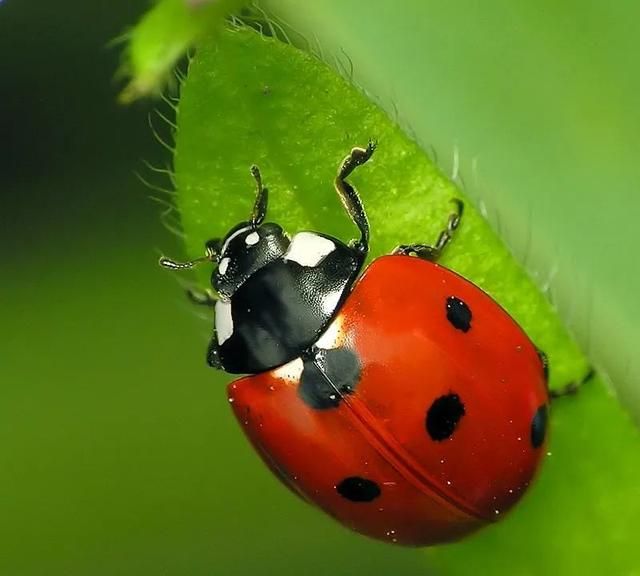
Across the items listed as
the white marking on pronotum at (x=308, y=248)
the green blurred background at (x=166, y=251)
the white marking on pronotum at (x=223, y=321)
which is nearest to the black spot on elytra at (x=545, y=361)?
the white marking on pronotum at (x=308, y=248)

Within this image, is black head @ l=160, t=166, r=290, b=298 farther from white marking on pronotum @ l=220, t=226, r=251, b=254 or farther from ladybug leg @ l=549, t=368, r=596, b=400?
ladybug leg @ l=549, t=368, r=596, b=400

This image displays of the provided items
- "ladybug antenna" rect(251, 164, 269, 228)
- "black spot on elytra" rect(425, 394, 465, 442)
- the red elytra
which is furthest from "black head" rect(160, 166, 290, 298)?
"black spot on elytra" rect(425, 394, 465, 442)

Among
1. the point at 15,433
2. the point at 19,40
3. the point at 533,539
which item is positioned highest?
the point at 533,539

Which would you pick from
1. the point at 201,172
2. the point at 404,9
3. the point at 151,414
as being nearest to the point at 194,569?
the point at 151,414

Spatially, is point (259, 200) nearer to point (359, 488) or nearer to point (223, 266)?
point (223, 266)

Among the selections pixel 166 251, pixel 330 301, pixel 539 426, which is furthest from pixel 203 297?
pixel 166 251

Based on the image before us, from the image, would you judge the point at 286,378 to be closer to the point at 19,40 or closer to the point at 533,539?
the point at 533,539
